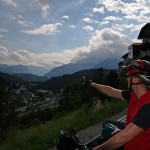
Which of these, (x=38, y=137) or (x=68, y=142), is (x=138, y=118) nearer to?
(x=68, y=142)

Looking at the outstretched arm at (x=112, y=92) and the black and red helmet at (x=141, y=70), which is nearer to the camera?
the black and red helmet at (x=141, y=70)

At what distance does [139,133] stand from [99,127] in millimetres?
8011

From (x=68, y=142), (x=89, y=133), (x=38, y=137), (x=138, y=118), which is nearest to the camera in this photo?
(x=138, y=118)

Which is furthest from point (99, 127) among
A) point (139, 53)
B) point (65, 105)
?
point (65, 105)

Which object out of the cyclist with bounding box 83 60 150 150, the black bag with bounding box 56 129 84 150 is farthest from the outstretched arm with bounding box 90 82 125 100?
the black bag with bounding box 56 129 84 150

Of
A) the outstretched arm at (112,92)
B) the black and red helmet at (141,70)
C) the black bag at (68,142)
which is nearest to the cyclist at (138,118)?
the black and red helmet at (141,70)

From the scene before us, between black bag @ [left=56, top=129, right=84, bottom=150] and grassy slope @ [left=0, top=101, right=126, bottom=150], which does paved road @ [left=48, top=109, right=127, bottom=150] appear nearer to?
grassy slope @ [left=0, top=101, right=126, bottom=150]

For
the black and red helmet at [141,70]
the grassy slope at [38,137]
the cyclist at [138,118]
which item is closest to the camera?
the cyclist at [138,118]

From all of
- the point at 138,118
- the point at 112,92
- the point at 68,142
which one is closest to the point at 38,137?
the point at 112,92

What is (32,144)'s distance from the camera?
30.1 ft

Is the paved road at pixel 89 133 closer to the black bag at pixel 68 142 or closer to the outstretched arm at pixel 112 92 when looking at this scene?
the outstretched arm at pixel 112 92

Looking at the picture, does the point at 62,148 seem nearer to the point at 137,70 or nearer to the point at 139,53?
the point at 137,70

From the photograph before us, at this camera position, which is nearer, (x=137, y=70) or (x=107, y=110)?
(x=137, y=70)

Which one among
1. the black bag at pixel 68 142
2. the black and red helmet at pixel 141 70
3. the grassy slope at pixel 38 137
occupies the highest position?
the black and red helmet at pixel 141 70
